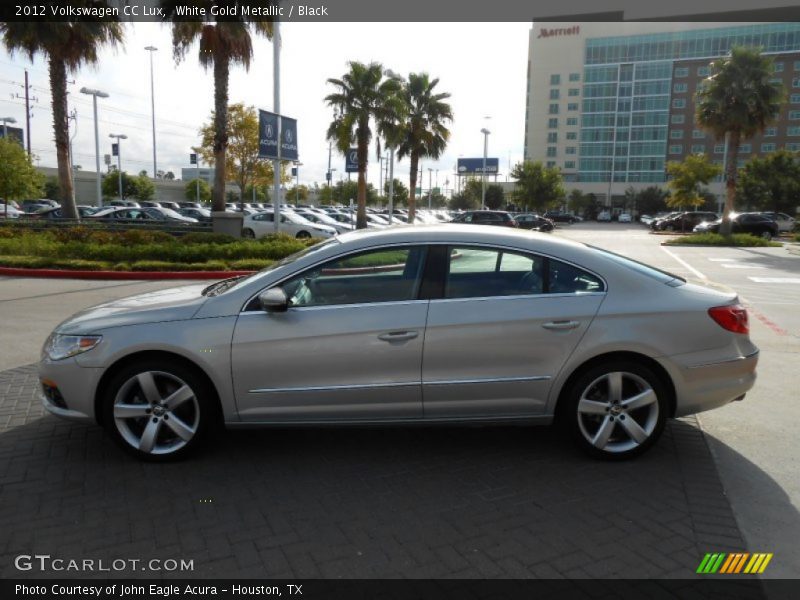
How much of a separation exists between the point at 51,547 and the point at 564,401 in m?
3.08

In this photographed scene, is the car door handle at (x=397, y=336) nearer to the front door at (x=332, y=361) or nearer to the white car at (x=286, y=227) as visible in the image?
the front door at (x=332, y=361)

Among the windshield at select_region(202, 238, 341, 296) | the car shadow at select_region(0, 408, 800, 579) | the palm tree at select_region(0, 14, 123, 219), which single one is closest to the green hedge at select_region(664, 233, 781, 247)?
the palm tree at select_region(0, 14, 123, 219)

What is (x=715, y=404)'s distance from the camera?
425 cm

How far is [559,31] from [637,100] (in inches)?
713

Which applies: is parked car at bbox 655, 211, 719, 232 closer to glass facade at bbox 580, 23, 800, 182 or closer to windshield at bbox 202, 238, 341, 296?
windshield at bbox 202, 238, 341, 296

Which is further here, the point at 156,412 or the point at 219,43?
the point at 219,43

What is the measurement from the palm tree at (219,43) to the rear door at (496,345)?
1865 centimetres

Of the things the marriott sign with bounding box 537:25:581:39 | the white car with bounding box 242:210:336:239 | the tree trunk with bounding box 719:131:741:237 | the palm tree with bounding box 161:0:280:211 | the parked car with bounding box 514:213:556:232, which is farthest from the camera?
the marriott sign with bounding box 537:25:581:39

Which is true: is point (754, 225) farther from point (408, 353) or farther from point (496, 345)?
point (408, 353)

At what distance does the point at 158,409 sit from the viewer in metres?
4.07

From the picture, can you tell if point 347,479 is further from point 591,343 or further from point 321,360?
point 591,343

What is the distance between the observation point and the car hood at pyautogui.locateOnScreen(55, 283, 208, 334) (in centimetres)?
409

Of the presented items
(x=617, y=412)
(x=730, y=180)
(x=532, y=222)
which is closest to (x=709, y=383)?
(x=617, y=412)

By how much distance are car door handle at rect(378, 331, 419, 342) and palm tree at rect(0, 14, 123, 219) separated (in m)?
21.7
